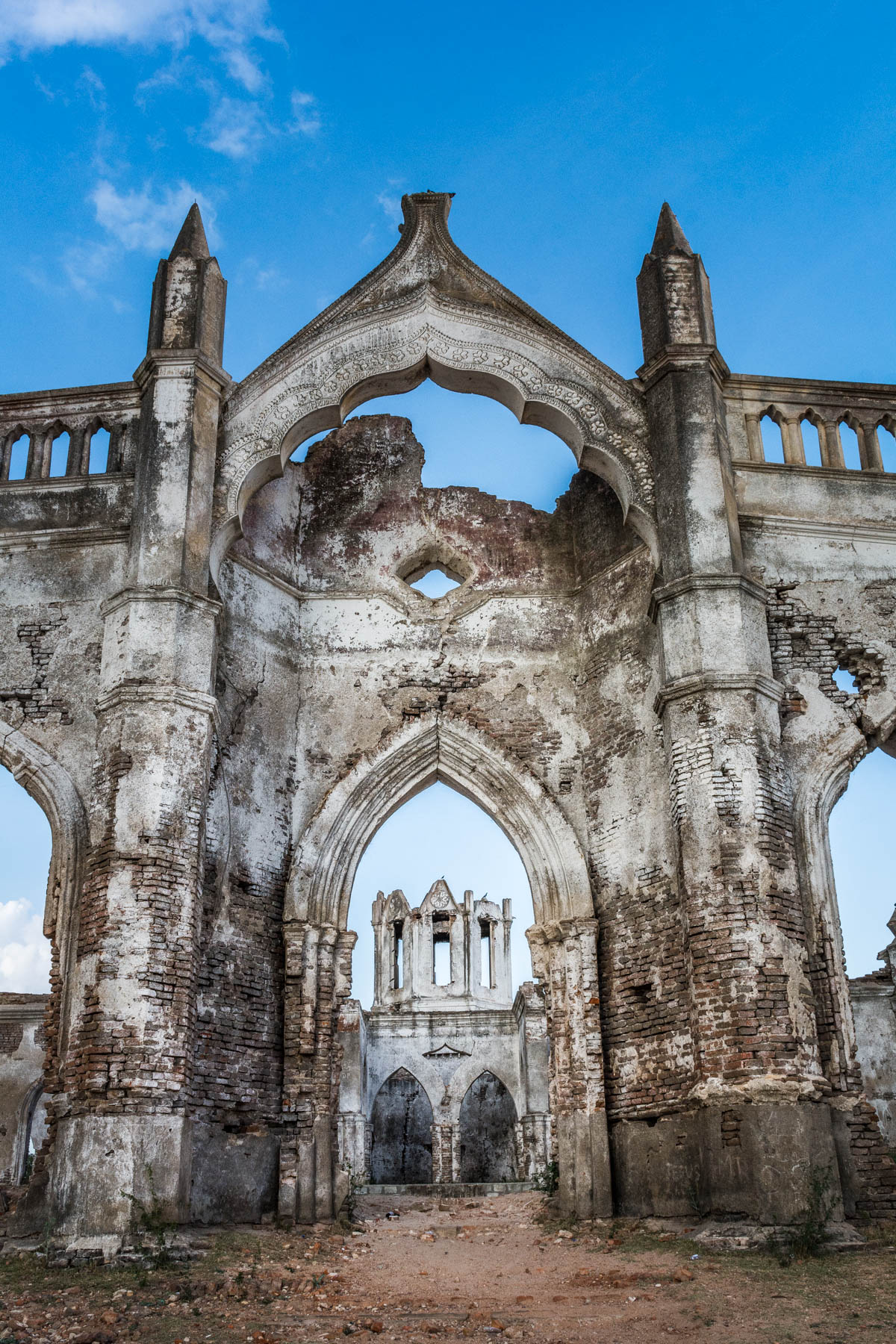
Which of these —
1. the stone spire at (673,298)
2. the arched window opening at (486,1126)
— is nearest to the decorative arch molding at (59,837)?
the stone spire at (673,298)

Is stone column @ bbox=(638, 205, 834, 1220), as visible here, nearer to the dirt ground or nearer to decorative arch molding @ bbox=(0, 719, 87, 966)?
the dirt ground

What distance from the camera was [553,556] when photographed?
47.3 ft

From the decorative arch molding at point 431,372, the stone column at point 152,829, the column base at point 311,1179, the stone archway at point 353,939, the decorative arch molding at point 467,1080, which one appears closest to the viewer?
the stone column at point 152,829

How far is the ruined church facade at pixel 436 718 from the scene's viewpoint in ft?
32.6

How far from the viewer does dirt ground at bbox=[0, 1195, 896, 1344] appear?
6762 millimetres

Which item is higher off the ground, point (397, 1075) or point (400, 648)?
point (400, 648)

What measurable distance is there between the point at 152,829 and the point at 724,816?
471 centimetres

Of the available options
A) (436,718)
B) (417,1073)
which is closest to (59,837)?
(436,718)

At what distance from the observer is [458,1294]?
26.2 ft

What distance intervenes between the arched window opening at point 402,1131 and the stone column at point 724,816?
20.6 metres

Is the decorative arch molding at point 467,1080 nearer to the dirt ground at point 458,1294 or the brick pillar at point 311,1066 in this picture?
the brick pillar at point 311,1066

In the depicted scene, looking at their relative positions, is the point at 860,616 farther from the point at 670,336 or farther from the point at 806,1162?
the point at 806,1162

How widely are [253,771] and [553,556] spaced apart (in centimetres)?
431

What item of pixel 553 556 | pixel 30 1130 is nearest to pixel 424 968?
pixel 30 1130
